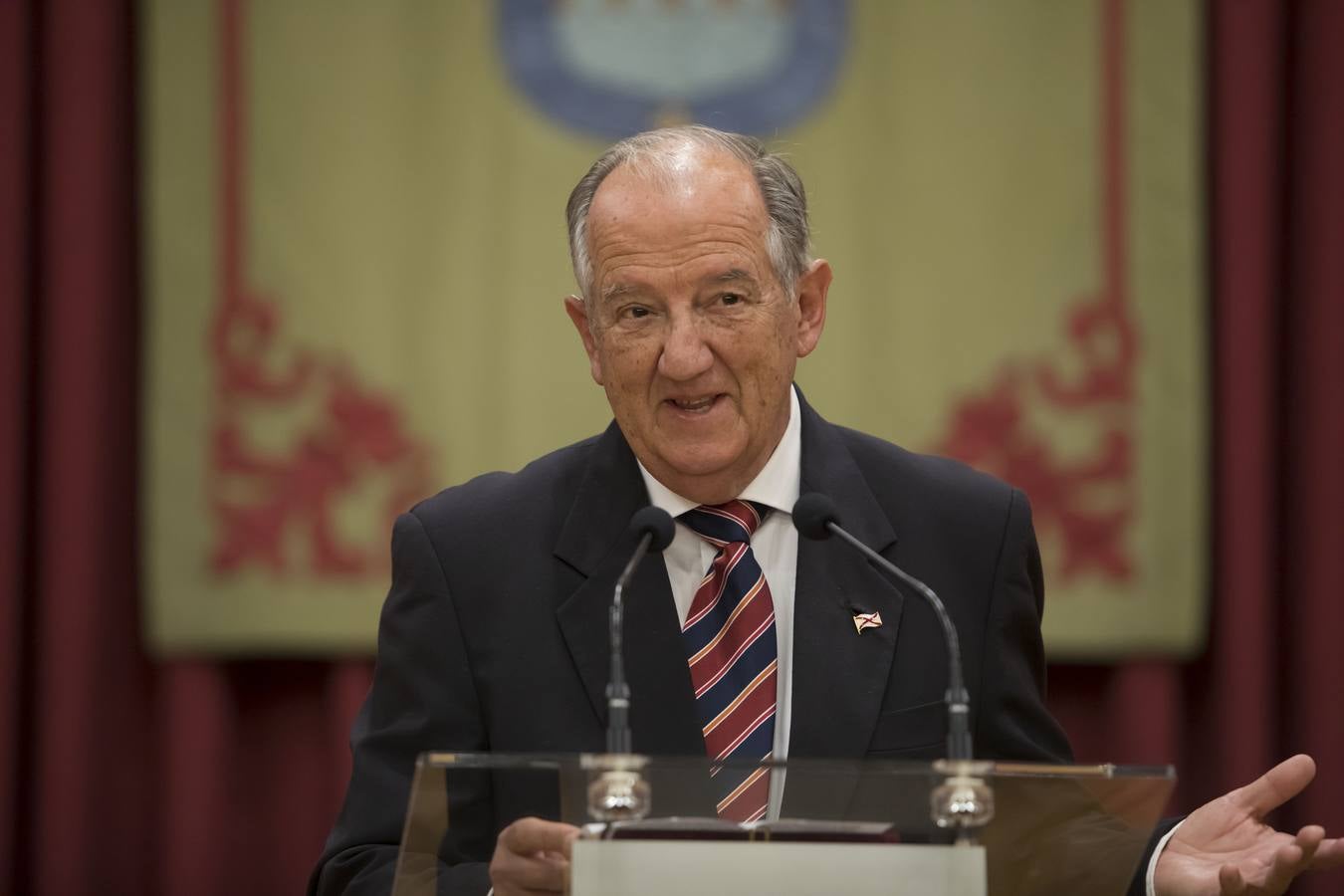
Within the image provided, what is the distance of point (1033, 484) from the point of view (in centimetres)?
412

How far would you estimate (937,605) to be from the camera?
191cm

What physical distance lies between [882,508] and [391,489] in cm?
184

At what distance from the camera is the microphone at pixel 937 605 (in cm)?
183

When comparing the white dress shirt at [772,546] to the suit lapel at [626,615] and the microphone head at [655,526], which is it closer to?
the suit lapel at [626,615]

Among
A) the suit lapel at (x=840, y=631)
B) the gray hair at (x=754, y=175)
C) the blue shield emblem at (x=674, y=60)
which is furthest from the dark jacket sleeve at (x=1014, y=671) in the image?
the blue shield emblem at (x=674, y=60)

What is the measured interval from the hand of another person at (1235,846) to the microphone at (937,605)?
0.94ft

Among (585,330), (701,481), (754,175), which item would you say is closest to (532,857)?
(701,481)

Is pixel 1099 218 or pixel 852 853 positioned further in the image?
pixel 1099 218

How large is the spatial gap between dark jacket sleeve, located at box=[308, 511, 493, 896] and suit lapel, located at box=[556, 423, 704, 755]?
0.56 ft

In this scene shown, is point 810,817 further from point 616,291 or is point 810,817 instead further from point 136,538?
point 136,538

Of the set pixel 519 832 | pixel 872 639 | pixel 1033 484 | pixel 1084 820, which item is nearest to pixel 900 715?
pixel 872 639

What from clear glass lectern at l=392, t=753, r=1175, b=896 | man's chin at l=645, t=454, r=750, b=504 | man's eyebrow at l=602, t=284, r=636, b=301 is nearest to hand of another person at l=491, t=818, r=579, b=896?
clear glass lectern at l=392, t=753, r=1175, b=896

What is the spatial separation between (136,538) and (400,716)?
2035mm

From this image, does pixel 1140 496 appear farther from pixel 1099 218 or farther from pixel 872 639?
pixel 872 639
